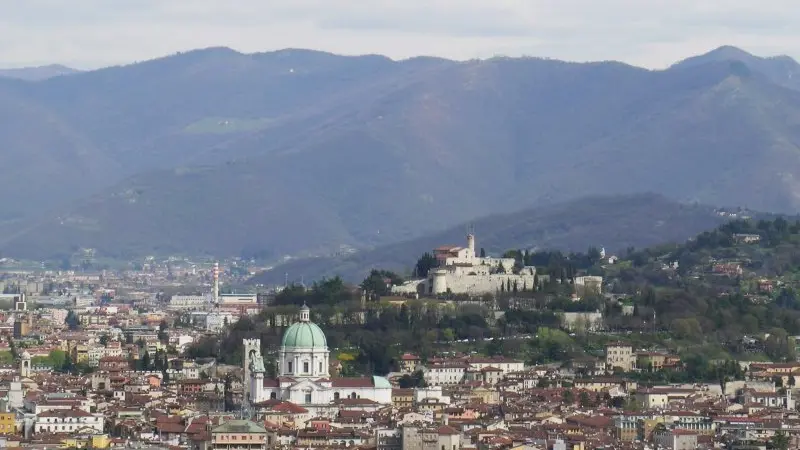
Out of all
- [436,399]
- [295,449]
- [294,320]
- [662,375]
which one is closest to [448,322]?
[294,320]

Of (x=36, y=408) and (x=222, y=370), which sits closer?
(x=36, y=408)

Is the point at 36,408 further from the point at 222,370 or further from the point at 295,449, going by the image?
the point at 222,370

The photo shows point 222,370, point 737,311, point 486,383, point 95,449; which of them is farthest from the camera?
point 737,311

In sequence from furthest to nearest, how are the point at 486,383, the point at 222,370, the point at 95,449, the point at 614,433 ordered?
the point at 222,370 → the point at 486,383 → the point at 614,433 → the point at 95,449

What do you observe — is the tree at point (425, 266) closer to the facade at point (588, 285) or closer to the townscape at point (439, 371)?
the townscape at point (439, 371)

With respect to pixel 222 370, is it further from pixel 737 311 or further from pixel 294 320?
pixel 737 311

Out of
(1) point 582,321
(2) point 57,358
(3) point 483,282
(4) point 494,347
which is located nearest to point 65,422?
(4) point 494,347

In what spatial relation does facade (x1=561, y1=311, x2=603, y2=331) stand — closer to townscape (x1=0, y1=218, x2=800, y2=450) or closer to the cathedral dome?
townscape (x1=0, y1=218, x2=800, y2=450)

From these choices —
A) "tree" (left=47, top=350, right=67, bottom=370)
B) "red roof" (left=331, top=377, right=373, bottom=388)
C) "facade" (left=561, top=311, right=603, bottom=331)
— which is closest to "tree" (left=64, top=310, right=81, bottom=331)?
"tree" (left=47, top=350, right=67, bottom=370)
